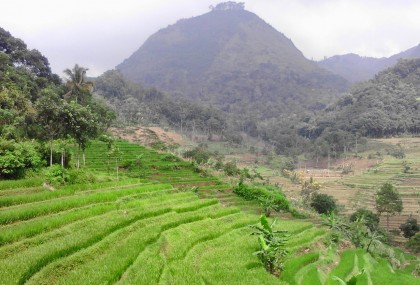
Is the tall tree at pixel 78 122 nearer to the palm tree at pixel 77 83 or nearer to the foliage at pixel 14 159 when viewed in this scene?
the foliage at pixel 14 159

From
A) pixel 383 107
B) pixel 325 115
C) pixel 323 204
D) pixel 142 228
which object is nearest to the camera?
pixel 142 228

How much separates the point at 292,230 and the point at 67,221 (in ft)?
40.0

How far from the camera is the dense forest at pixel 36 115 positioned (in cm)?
2158

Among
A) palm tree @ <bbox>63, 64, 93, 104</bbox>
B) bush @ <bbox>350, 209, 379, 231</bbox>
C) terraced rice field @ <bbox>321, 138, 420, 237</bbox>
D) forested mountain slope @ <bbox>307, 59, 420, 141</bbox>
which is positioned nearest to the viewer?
bush @ <bbox>350, 209, 379, 231</bbox>

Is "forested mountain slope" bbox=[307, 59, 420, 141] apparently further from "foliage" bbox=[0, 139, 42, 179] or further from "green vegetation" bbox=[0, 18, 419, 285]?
"foliage" bbox=[0, 139, 42, 179]

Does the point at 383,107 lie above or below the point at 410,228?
above

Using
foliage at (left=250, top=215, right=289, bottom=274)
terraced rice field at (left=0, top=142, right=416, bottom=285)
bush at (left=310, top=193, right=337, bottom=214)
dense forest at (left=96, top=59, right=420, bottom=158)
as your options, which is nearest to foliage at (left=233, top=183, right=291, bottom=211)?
terraced rice field at (left=0, top=142, right=416, bottom=285)

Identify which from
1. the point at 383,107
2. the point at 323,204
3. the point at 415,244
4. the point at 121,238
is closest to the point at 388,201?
the point at 415,244

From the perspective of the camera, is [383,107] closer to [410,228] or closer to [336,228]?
[410,228]

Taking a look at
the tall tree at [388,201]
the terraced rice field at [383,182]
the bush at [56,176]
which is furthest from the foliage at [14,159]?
the terraced rice field at [383,182]

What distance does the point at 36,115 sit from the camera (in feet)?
95.5

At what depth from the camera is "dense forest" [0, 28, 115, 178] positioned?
2158cm

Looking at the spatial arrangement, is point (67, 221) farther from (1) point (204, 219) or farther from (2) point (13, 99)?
(2) point (13, 99)

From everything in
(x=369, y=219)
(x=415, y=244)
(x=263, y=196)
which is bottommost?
(x=415, y=244)
